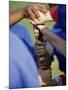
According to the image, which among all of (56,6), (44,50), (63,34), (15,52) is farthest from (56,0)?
(15,52)

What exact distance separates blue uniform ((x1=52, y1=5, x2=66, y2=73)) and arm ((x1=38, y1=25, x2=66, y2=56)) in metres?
0.03

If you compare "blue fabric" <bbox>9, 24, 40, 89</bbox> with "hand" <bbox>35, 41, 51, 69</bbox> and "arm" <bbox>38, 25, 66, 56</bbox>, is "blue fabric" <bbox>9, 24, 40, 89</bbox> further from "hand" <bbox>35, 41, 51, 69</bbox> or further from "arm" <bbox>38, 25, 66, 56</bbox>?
"arm" <bbox>38, 25, 66, 56</bbox>

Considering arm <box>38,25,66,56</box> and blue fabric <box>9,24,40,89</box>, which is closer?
blue fabric <box>9,24,40,89</box>

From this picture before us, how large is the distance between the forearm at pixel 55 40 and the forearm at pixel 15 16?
0.25 metres

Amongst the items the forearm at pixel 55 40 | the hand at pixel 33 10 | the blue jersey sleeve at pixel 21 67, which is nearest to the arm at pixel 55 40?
the forearm at pixel 55 40

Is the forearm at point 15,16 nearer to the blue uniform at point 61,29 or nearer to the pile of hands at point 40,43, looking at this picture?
the pile of hands at point 40,43

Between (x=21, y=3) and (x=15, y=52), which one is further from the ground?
(x=21, y=3)

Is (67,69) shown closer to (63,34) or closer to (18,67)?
(63,34)

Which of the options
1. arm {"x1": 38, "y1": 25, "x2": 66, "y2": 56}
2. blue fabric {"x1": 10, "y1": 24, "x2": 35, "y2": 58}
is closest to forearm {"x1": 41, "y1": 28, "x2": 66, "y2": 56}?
arm {"x1": 38, "y1": 25, "x2": 66, "y2": 56}

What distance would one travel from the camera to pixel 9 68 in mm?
1859

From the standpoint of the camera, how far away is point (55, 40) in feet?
6.53

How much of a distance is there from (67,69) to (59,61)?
116 mm

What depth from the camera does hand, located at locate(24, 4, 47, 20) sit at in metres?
1.93

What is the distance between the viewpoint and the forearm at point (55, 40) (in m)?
1.97
